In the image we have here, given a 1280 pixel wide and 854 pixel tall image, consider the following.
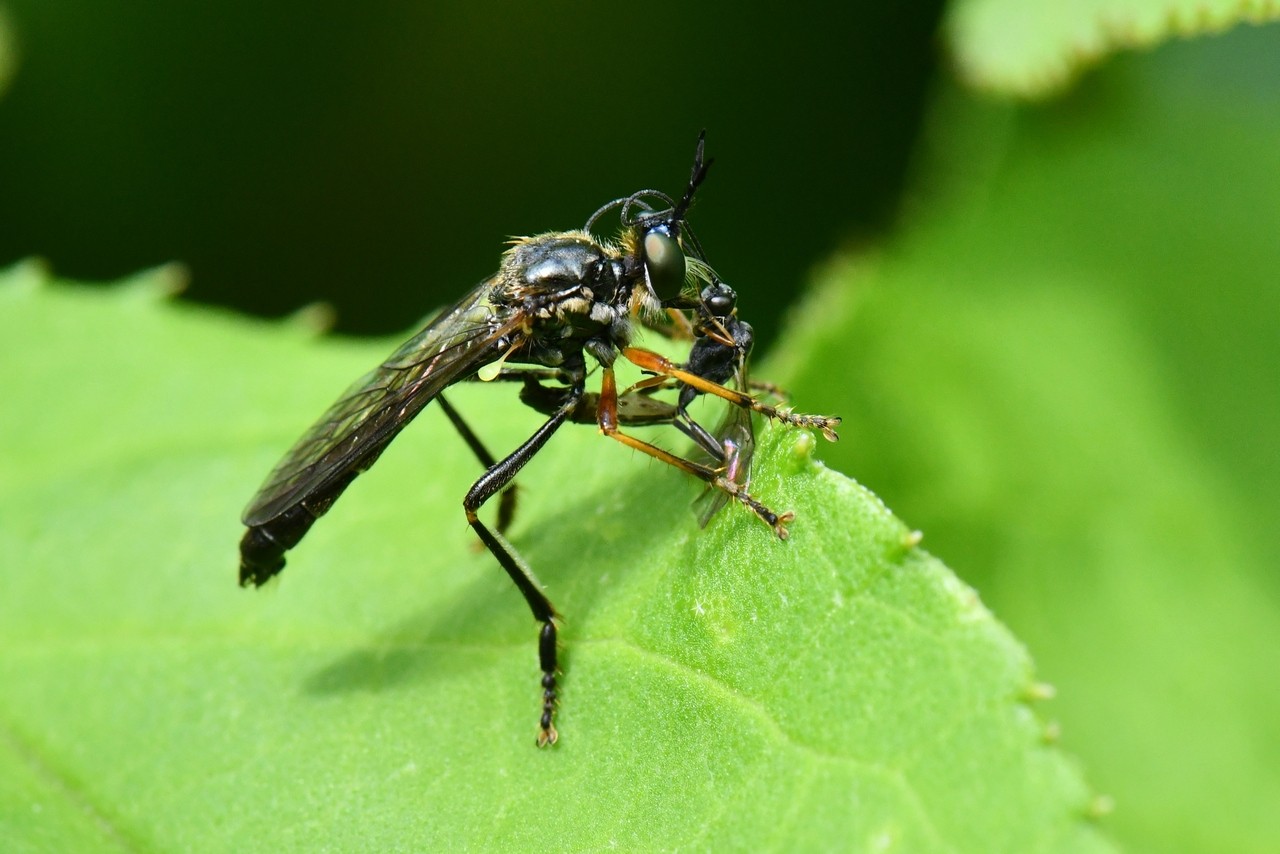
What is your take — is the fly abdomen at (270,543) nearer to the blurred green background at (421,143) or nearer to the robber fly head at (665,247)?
the robber fly head at (665,247)

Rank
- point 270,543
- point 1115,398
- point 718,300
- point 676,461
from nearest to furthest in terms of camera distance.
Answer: point 676,461 < point 270,543 < point 718,300 < point 1115,398

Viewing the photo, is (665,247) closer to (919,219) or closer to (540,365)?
(540,365)

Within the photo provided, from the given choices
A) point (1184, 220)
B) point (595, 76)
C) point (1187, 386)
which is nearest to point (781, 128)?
point (595, 76)

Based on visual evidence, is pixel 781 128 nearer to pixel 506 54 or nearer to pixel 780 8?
pixel 780 8

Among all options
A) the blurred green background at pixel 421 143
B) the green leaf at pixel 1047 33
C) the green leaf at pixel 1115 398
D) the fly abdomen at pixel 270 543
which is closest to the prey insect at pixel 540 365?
the fly abdomen at pixel 270 543

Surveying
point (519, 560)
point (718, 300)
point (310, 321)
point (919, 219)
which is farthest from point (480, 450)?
point (919, 219)

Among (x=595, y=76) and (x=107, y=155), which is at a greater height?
(x=595, y=76)
